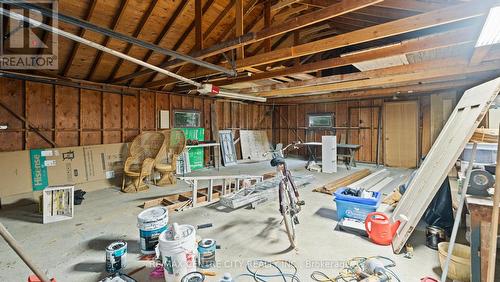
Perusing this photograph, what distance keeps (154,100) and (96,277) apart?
17.7ft

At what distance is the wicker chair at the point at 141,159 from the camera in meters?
5.11

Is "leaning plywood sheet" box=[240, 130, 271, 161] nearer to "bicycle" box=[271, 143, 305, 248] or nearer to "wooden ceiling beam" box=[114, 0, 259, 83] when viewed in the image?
"wooden ceiling beam" box=[114, 0, 259, 83]

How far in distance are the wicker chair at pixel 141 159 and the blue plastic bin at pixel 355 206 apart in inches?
161

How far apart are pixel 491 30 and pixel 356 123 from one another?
6479mm

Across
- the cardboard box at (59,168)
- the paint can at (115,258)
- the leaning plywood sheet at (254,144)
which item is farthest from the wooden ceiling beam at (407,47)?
the leaning plywood sheet at (254,144)

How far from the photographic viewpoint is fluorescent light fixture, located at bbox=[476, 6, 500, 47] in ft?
7.14

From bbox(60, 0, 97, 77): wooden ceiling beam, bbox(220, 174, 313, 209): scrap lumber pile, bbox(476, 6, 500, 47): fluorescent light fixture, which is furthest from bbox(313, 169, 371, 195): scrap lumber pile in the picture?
bbox(60, 0, 97, 77): wooden ceiling beam

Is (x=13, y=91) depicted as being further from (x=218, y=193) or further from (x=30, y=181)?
(x=218, y=193)

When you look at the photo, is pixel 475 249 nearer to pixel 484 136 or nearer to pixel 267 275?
pixel 484 136

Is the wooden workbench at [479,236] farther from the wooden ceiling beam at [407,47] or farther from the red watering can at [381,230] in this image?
the wooden ceiling beam at [407,47]

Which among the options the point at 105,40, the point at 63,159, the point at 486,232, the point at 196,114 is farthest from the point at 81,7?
the point at 486,232

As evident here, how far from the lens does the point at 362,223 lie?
126 inches

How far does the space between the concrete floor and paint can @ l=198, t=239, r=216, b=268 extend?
124 mm

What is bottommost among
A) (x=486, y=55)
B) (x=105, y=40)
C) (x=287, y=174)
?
(x=287, y=174)
